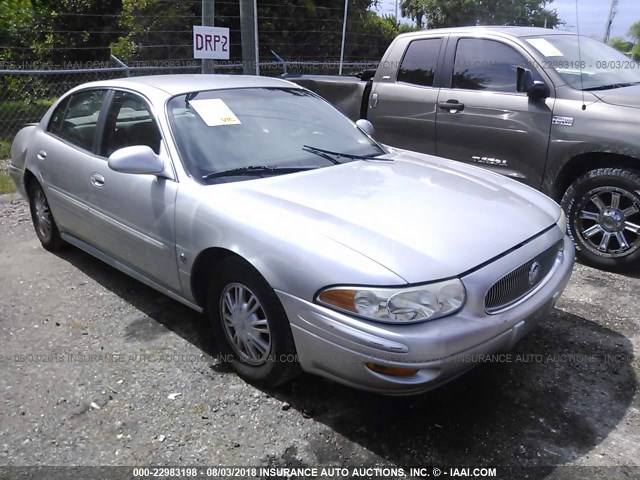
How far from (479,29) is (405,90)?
0.88 m

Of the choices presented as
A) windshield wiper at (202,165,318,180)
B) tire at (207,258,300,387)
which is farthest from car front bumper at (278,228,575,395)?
windshield wiper at (202,165,318,180)

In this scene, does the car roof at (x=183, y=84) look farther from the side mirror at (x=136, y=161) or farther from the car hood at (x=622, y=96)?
the car hood at (x=622, y=96)

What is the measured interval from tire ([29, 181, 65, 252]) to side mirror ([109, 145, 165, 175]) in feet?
5.93

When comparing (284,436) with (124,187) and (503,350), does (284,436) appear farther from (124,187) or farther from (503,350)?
(124,187)

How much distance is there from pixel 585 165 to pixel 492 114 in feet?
2.95

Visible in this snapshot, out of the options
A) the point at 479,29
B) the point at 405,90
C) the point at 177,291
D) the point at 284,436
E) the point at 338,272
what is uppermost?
the point at 479,29

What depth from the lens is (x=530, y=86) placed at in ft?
15.8

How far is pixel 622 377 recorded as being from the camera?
10.6ft

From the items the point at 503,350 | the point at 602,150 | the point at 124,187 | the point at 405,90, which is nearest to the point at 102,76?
the point at 405,90

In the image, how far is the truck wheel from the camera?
174 inches

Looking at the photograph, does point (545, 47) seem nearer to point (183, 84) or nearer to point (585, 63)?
point (585, 63)

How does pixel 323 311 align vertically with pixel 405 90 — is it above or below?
below

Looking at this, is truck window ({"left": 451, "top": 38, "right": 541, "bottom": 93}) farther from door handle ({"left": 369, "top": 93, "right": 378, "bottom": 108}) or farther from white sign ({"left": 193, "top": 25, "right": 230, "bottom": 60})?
white sign ({"left": 193, "top": 25, "right": 230, "bottom": 60})

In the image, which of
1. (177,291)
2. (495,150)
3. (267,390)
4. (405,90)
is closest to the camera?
(267,390)
